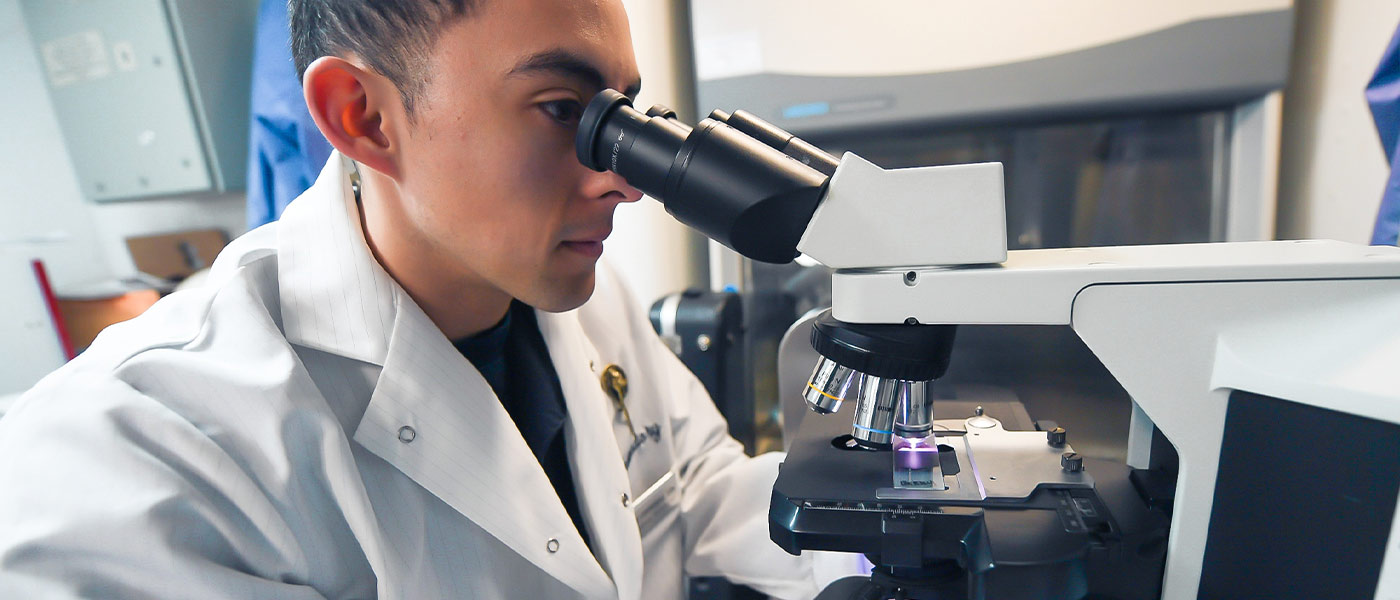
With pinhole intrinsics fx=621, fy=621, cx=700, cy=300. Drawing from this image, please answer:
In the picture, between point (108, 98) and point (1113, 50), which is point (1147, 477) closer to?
point (1113, 50)

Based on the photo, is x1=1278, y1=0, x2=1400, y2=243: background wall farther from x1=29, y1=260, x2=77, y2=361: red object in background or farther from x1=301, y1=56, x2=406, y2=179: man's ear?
x1=29, y1=260, x2=77, y2=361: red object in background

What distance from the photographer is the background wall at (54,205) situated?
4.83 ft

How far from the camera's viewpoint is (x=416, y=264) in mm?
704

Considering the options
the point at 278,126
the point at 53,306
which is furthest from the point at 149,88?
the point at 53,306

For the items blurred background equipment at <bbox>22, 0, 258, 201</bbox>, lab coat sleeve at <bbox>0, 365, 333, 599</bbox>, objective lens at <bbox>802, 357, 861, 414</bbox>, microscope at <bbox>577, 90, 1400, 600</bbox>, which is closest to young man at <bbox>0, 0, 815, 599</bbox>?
lab coat sleeve at <bbox>0, 365, 333, 599</bbox>

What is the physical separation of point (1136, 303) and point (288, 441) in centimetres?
69

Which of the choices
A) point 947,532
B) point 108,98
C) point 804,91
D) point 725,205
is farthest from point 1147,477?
point 108,98

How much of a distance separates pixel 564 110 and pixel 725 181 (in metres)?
0.22

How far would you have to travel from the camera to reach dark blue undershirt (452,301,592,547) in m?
0.79

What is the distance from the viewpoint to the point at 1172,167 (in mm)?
1162

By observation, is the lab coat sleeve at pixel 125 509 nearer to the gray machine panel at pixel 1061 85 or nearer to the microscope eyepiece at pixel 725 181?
the microscope eyepiece at pixel 725 181

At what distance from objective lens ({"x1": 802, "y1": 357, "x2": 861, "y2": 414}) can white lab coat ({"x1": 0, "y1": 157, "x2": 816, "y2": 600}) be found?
33 cm

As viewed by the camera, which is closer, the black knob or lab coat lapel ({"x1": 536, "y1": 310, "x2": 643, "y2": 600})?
the black knob

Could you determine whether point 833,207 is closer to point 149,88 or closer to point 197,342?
point 197,342
